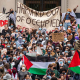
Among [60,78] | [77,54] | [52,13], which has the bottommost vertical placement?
[60,78]

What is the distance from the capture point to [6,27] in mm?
21734

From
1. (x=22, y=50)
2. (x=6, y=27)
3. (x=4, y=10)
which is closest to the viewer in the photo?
(x=22, y=50)

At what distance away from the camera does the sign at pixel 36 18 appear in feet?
74.1

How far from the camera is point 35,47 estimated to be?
18359 millimetres

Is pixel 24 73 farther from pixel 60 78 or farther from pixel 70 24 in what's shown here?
pixel 70 24

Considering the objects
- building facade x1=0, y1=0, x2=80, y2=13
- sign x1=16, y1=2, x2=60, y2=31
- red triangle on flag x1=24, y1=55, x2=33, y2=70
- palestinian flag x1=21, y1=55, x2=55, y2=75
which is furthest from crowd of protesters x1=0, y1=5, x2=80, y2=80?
building facade x1=0, y1=0, x2=80, y2=13

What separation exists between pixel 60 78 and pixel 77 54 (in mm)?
1417

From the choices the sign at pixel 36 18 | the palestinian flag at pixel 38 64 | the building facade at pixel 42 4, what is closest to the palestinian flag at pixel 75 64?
the palestinian flag at pixel 38 64

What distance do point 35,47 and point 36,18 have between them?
4.78 meters

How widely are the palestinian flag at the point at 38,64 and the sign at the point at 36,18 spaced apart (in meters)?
6.14

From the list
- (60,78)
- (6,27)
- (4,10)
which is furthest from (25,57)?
(4,10)

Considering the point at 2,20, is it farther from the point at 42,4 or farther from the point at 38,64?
the point at 38,64

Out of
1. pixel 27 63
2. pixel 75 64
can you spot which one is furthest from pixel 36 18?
pixel 75 64

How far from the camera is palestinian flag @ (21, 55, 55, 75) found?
16438 millimetres
